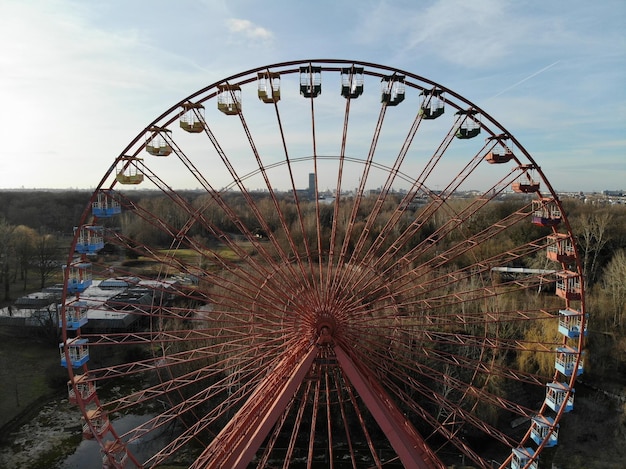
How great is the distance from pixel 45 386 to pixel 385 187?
2383cm

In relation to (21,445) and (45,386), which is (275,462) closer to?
(21,445)

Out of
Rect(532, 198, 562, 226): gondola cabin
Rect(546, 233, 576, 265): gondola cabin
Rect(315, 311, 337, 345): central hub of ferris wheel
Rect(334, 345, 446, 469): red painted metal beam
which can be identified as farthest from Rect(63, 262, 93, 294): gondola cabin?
Rect(546, 233, 576, 265): gondola cabin

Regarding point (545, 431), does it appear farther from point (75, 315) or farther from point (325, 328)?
point (75, 315)

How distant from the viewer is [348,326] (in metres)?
12.0

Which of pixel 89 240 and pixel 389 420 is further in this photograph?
pixel 89 240

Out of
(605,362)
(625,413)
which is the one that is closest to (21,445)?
(625,413)

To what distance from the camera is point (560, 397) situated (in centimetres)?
1262

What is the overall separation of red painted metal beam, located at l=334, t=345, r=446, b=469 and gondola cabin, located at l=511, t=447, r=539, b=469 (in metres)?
2.82

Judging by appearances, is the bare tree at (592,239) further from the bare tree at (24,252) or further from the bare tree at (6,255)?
the bare tree at (24,252)

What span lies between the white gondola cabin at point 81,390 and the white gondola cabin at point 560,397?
1314 centimetres

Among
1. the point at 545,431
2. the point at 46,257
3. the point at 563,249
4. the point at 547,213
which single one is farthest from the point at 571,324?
the point at 46,257

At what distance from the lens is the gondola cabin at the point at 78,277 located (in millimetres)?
12277

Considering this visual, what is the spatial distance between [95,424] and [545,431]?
12.7m

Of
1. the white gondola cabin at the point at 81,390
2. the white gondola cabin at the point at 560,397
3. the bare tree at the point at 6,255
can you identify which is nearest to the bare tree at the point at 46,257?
the bare tree at the point at 6,255
